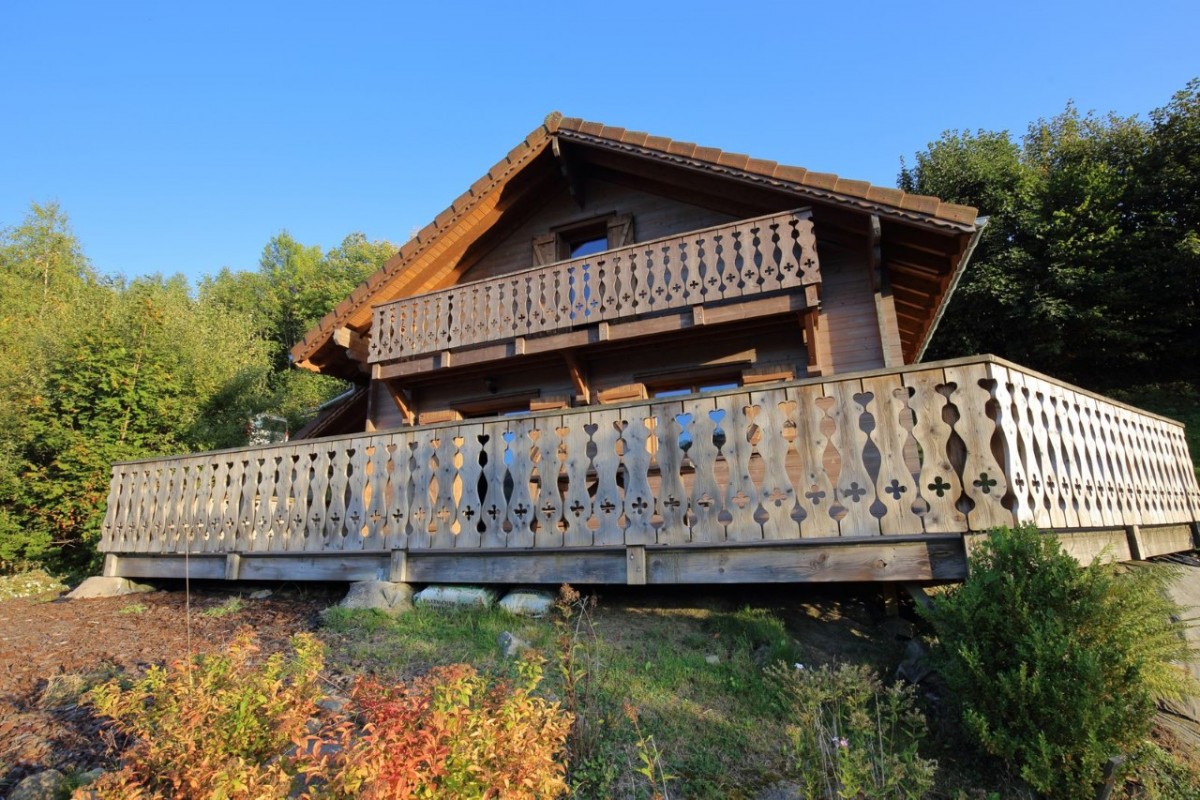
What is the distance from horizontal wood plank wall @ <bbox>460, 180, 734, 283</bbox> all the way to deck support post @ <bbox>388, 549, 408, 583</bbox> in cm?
622

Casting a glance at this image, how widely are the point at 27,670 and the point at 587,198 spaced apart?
1021cm

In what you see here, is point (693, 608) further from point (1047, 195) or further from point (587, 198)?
point (1047, 195)

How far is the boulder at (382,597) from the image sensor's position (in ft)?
22.3

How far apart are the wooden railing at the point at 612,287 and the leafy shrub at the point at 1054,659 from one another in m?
5.26

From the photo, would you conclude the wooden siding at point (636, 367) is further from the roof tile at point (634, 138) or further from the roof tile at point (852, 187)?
the roof tile at point (634, 138)

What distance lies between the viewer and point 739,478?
5.79 m

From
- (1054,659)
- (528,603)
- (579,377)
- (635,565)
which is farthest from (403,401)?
(1054,659)

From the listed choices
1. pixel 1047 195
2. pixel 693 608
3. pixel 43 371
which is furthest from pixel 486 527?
pixel 1047 195

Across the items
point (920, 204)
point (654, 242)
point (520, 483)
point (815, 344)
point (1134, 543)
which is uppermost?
point (654, 242)

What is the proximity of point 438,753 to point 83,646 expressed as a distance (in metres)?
6.31

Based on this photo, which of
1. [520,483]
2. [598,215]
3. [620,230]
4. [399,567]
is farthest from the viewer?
[598,215]

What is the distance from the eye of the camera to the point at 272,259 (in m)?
48.1

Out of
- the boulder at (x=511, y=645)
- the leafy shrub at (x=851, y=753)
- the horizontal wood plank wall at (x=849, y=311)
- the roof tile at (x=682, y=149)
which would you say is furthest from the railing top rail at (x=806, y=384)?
the roof tile at (x=682, y=149)

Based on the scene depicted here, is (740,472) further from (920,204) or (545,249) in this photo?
(545,249)
